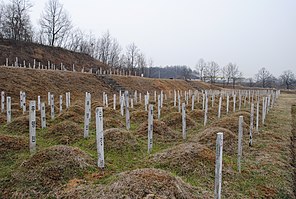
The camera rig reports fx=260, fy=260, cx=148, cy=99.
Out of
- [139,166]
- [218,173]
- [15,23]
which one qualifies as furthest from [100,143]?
[15,23]

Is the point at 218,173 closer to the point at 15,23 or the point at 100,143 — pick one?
the point at 100,143

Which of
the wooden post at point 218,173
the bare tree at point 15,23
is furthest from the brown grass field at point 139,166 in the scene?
the bare tree at point 15,23

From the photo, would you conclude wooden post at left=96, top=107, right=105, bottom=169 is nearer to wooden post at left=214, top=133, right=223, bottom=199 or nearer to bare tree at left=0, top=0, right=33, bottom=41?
wooden post at left=214, top=133, right=223, bottom=199

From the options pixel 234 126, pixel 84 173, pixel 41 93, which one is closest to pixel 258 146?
pixel 234 126

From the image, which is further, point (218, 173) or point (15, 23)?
point (15, 23)

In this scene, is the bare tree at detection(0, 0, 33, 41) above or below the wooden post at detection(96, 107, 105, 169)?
above

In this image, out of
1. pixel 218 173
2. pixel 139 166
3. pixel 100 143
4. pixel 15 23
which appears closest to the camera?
pixel 218 173

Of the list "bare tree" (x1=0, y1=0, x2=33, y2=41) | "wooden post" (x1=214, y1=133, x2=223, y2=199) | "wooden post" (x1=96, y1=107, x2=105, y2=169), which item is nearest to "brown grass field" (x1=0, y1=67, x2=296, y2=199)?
"wooden post" (x1=96, y1=107, x2=105, y2=169)

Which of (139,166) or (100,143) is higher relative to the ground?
(100,143)

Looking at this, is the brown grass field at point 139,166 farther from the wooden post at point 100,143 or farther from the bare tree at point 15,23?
Result: the bare tree at point 15,23

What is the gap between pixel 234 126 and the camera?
38.0 feet

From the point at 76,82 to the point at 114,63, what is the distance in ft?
164

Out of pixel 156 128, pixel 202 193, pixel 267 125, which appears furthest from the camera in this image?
pixel 267 125

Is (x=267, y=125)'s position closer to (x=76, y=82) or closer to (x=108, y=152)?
(x=108, y=152)
